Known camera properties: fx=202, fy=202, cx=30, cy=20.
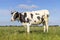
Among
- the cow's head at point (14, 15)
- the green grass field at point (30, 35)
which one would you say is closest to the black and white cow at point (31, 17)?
the cow's head at point (14, 15)

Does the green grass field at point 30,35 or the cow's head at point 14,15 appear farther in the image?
the cow's head at point 14,15

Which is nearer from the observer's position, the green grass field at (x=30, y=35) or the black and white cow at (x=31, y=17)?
the green grass field at (x=30, y=35)

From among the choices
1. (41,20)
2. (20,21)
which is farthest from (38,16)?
(20,21)

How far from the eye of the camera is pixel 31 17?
21.1 metres

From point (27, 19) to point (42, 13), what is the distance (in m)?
2.27

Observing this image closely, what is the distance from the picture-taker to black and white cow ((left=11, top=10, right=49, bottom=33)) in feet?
66.8

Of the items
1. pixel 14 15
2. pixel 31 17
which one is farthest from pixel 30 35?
pixel 31 17

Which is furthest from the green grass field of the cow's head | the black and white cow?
the cow's head

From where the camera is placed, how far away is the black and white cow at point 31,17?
66.8 ft

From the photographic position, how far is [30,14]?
21.1 m

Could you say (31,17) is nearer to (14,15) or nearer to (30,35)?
(14,15)

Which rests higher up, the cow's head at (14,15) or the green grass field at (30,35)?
the cow's head at (14,15)

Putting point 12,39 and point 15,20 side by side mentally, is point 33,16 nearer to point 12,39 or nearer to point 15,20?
point 15,20

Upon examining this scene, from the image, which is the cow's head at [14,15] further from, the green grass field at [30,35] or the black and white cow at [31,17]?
the green grass field at [30,35]
